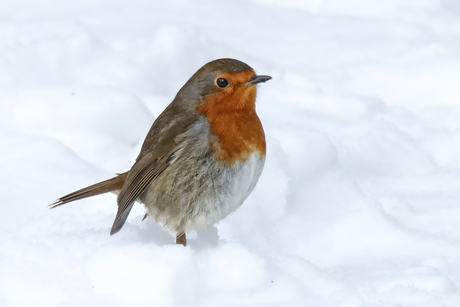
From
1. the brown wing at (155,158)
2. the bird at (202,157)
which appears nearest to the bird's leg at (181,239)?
the bird at (202,157)

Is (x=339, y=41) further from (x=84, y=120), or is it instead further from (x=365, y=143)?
(x=84, y=120)

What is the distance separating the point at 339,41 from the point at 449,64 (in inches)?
44.5

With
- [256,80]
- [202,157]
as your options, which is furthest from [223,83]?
[202,157]

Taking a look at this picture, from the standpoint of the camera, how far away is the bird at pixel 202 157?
341 cm

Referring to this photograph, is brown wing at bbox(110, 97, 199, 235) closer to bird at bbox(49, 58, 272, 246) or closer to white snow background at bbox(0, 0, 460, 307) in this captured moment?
bird at bbox(49, 58, 272, 246)

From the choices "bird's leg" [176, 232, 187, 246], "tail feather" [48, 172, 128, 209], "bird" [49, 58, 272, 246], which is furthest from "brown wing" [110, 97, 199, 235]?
"bird's leg" [176, 232, 187, 246]

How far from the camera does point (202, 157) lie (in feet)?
11.2

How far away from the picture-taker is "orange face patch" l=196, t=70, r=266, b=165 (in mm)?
3439

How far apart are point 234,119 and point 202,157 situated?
25cm

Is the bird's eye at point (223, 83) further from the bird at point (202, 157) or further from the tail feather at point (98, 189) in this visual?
the tail feather at point (98, 189)

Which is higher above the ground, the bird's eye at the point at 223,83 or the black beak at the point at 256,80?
the black beak at the point at 256,80

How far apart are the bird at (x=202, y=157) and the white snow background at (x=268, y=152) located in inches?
6.8

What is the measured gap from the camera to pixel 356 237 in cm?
414

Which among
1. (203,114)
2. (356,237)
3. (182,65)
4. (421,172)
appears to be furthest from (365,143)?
(203,114)
